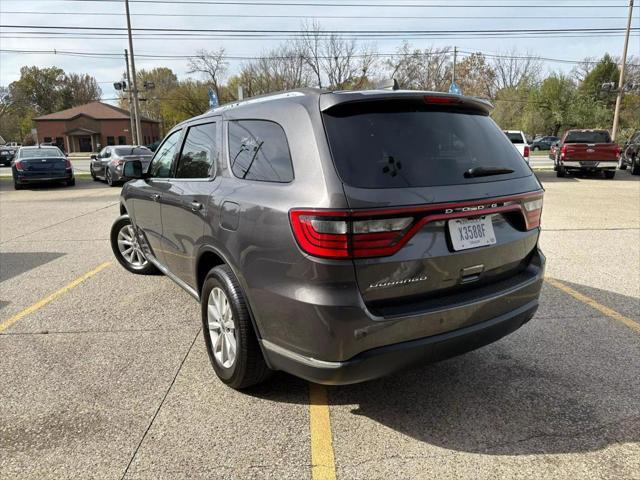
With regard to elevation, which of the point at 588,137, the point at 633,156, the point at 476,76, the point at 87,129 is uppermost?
the point at 476,76

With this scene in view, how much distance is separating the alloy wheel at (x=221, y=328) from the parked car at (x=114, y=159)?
1517 cm

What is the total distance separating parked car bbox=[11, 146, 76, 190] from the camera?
1744 centimetres

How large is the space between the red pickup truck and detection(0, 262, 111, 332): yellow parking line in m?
17.7

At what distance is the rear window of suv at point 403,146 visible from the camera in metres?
2.41

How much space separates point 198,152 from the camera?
3.75 metres

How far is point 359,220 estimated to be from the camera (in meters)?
2.26

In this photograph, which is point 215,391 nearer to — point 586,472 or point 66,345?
point 66,345

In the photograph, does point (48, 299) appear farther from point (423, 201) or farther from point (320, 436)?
point (423, 201)

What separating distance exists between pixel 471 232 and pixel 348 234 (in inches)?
30.3

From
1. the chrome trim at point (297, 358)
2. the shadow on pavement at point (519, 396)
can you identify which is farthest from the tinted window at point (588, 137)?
the chrome trim at point (297, 358)

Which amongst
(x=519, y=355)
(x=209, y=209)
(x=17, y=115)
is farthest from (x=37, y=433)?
(x=17, y=115)

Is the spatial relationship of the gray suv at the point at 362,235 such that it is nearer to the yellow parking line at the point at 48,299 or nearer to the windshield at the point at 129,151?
the yellow parking line at the point at 48,299

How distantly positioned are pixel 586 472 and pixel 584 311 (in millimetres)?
2502

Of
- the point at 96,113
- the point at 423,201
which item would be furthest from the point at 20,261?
the point at 96,113
